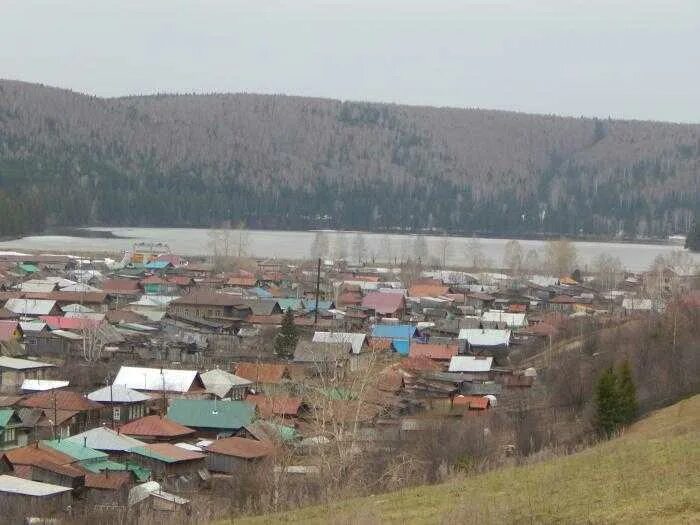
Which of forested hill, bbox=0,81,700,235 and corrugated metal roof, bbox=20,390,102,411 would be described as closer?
corrugated metal roof, bbox=20,390,102,411

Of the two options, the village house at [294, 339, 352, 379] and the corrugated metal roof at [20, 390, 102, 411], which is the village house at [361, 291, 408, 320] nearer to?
the village house at [294, 339, 352, 379]

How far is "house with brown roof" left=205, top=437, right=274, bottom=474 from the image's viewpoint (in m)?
14.5

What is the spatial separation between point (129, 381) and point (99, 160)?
292 ft

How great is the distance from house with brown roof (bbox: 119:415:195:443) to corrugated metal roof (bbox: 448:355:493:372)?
24.8ft

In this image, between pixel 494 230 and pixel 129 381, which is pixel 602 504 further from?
pixel 494 230

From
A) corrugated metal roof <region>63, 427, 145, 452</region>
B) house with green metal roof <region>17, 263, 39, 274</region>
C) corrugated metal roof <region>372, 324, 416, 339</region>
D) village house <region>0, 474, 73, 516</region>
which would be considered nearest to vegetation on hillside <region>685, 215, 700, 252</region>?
house with green metal roof <region>17, 263, 39, 274</region>

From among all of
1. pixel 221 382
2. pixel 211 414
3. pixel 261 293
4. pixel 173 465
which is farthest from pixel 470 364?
pixel 261 293

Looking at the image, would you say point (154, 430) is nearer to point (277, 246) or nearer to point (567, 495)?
point (567, 495)

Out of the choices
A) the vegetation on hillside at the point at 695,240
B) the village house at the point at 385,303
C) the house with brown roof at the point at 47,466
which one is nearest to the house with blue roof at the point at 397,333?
the village house at the point at 385,303

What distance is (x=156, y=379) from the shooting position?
19734 millimetres

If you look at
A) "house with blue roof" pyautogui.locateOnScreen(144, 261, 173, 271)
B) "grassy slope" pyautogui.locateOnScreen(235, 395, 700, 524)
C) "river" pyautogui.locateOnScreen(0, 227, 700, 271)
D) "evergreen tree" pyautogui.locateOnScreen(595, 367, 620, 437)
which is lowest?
"river" pyautogui.locateOnScreen(0, 227, 700, 271)

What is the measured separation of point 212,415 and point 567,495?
30.6 ft

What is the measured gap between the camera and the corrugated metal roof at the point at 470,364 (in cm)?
2291

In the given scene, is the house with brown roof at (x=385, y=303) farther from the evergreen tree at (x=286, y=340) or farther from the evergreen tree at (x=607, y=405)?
the evergreen tree at (x=607, y=405)
